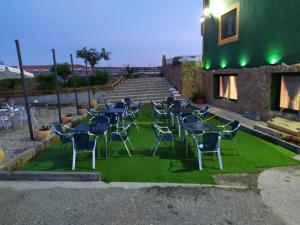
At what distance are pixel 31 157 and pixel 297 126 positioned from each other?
7.00 m

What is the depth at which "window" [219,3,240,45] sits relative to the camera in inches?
456

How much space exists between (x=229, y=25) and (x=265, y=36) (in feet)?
11.5

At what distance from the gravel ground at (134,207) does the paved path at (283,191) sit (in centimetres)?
18

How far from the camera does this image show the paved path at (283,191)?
3566 millimetres

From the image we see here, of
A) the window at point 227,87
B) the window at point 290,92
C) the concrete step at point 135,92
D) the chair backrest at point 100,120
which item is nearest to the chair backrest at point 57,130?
the chair backrest at point 100,120

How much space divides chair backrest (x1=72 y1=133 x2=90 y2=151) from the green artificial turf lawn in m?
0.43

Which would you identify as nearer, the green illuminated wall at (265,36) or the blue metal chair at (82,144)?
the blue metal chair at (82,144)

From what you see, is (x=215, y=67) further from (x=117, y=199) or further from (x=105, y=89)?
(x=117, y=199)

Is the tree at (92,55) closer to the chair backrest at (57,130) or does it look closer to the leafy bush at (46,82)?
the leafy bush at (46,82)

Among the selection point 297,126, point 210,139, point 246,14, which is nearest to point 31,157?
point 210,139

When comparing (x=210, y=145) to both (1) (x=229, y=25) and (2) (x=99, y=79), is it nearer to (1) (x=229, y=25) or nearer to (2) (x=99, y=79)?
(1) (x=229, y=25)

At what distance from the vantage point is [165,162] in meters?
5.54

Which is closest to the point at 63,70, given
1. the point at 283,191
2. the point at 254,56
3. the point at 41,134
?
the point at 41,134

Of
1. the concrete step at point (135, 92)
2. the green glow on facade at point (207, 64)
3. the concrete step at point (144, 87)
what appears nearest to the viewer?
the green glow on facade at point (207, 64)
